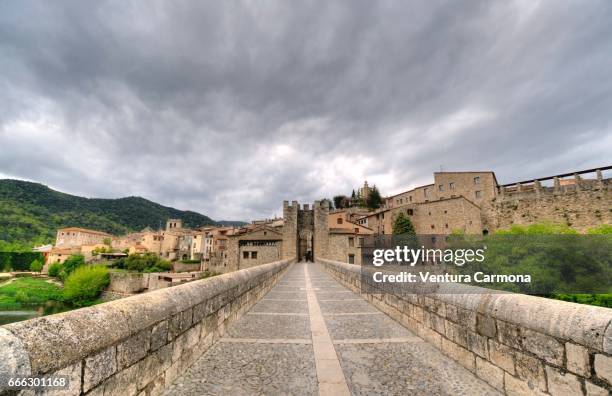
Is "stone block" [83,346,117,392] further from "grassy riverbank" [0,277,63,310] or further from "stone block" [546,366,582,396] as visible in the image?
"grassy riverbank" [0,277,63,310]

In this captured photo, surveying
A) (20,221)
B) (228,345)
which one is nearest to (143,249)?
(20,221)

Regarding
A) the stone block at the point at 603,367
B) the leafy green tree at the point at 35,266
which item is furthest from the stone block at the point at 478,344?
the leafy green tree at the point at 35,266

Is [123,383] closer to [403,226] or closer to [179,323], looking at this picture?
[179,323]

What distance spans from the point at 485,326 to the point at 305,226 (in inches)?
1723

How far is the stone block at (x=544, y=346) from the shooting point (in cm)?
232

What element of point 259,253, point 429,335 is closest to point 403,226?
point 259,253

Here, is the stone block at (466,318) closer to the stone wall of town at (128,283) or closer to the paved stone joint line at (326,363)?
the paved stone joint line at (326,363)

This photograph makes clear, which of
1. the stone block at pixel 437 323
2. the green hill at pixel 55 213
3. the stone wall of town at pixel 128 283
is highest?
the green hill at pixel 55 213

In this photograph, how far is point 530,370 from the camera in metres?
2.59

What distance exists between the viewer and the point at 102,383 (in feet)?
6.64

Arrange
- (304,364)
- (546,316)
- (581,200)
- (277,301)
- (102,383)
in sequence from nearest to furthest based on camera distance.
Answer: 1. (102,383)
2. (546,316)
3. (304,364)
4. (277,301)
5. (581,200)

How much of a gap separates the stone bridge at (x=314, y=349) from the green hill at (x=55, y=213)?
9886 centimetres

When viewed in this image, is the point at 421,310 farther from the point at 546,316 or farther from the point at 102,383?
the point at 102,383

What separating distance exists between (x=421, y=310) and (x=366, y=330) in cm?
116
